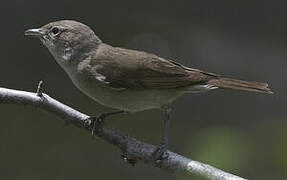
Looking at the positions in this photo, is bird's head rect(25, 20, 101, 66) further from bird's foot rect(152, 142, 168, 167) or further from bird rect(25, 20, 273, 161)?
bird's foot rect(152, 142, 168, 167)

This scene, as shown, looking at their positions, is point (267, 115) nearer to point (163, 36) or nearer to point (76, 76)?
point (163, 36)

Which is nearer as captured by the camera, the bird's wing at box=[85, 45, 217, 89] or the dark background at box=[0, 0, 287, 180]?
the bird's wing at box=[85, 45, 217, 89]

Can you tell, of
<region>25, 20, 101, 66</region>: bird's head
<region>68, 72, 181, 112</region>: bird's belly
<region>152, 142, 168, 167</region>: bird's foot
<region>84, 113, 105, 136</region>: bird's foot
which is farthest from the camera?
<region>25, 20, 101, 66</region>: bird's head

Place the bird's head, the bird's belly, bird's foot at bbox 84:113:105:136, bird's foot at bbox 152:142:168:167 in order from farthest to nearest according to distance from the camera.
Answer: the bird's head
the bird's belly
bird's foot at bbox 84:113:105:136
bird's foot at bbox 152:142:168:167

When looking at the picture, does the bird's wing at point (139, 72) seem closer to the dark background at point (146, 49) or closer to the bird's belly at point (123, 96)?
the bird's belly at point (123, 96)

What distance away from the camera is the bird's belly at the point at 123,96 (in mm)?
4070

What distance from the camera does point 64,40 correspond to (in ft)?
14.3

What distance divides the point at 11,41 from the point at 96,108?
1336mm

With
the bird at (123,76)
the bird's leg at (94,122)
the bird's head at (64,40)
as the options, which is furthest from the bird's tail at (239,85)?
the bird's head at (64,40)

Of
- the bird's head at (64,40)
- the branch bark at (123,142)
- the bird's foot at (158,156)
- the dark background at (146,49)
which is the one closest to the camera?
the branch bark at (123,142)

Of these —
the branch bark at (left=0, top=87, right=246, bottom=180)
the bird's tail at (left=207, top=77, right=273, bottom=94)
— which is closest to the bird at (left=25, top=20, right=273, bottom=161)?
the bird's tail at (left=207, top=77, right=273, bottom=94)

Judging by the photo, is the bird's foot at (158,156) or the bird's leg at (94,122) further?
the bird's leg at (94,122)

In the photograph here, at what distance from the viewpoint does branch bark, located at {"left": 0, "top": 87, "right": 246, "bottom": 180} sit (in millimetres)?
3311

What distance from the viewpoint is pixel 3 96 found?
138 inches
